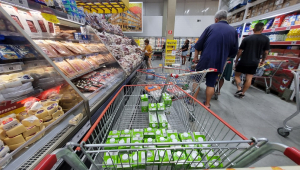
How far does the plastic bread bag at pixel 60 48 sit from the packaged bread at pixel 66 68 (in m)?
0.13

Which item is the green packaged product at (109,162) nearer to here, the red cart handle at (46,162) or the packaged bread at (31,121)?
the red cart handle at (46,162)

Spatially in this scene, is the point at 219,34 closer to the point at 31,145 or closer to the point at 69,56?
the point at 69,56

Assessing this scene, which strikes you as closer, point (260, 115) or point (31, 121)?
point (31, 121)

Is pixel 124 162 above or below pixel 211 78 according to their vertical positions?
below

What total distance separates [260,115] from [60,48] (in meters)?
3.84

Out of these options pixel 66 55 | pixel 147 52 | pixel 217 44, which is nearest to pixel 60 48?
pixel 66 55

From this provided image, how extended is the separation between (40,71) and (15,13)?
0.59 m

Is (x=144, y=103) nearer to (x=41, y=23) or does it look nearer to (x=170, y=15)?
(x=41, y=23)

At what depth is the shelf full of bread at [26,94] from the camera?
0.75 m

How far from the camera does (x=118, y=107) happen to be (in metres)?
1.32

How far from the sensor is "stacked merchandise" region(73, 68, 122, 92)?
5.66 ft

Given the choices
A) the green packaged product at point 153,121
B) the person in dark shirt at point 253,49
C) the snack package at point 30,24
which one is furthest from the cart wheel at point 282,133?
the snack package at point 30,24

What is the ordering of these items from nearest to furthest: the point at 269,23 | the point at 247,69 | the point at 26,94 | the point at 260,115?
the point at 26,94 < the point at 260,115 < the point at 247,69 < the point at 269,23

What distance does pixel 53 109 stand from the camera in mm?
996
